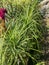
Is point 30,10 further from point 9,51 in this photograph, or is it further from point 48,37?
point 9,51

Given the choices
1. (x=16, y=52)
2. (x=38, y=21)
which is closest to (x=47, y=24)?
(x=38, y=21)

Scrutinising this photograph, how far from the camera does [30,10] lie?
17.7ft

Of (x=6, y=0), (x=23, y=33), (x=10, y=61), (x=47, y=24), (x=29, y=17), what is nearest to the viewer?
(x=10, y=61)

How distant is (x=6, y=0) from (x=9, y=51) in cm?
193

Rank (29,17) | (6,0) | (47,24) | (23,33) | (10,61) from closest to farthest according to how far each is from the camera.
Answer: (10,61) < (23,33) < (29,17) < (47,24) < (6,0)

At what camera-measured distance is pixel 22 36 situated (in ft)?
15.6

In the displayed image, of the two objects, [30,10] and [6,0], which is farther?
[6,0]

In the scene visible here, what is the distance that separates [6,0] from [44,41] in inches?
57.5

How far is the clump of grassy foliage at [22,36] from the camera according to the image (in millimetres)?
4453

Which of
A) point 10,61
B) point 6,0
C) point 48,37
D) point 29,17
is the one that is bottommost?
point 10,61

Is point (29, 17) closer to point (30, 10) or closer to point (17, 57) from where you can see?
point (30, 10)

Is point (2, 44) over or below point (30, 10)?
below

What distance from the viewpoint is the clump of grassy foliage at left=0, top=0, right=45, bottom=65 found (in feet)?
14.6

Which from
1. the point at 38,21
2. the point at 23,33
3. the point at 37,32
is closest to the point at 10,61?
the point at 23,33
